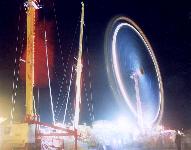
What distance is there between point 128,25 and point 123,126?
3697 cm

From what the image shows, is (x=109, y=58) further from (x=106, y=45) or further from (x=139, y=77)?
(x=139, y=77)

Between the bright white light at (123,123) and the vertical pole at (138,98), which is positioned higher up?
the vertical pole at (138,98)

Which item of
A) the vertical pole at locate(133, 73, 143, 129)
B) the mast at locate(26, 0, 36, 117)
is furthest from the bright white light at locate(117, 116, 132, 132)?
the mast at locate(26, 0, 36, 117)

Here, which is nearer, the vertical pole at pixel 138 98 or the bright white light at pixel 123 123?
the vertical pole at pixel 138 98

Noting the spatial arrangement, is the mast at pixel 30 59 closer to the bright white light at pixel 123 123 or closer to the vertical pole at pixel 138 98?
the vertical pole at pixel 138 98

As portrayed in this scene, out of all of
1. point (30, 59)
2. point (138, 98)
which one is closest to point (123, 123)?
point (138, 98)

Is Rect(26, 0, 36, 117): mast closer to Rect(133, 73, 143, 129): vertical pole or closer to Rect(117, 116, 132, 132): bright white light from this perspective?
Rect(133, 73, 143, 129): vertical pole

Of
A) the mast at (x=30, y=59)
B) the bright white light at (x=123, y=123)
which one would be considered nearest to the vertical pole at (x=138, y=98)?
the bright white light at (x=123, y=123)

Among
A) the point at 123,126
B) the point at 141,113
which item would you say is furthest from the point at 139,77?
the point at 123,126

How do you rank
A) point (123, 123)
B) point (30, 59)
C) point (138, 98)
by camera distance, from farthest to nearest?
point (123, 123) → point (138, 98) → point (30, 59)

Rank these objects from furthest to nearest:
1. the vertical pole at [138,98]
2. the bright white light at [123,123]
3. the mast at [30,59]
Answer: the bright white light at [123,123] < the vertical pole at [138,98] < the mast at [30,59]

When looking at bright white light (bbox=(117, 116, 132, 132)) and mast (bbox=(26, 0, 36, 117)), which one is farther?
bright white light (bbox=(117, 116, 132, 132))

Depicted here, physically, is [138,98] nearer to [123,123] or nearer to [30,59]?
[123,123]

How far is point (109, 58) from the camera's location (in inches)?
1574
